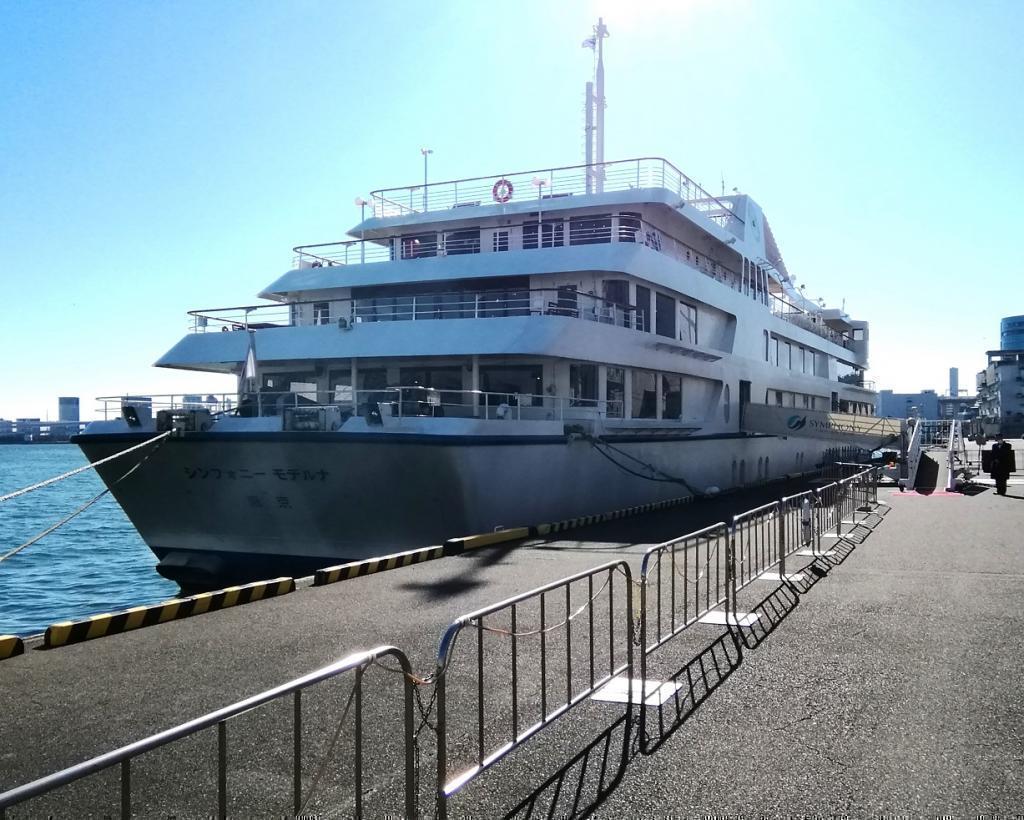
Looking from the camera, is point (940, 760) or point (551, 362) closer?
point (940, 760)

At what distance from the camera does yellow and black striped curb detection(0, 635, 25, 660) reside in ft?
Answer: 22.7

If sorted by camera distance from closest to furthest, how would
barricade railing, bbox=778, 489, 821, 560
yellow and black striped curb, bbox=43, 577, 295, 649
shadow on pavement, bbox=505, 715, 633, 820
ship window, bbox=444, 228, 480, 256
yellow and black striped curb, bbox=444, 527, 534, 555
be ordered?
shadow on pavement, bbox=505, 715, 633, 820 → yellow and black striped curb, bbox=43, 577, 295, 649 → barricade railing, bbox=778, 489, 821, 560 → yellow and black striped curb, bbox=444, 527, 534, 555 → ship window, bbox=444, 228, 480, 256

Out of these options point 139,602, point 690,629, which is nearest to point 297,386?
point 139,602

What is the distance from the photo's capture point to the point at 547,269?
55.3 ft

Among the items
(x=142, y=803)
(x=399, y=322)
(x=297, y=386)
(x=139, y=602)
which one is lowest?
(x=139, y=602)

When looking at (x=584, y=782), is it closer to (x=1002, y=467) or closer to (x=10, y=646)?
(x=10, y=646)

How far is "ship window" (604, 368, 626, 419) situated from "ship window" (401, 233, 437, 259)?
5516 millimetres

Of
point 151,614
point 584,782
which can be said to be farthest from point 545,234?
point 584,782

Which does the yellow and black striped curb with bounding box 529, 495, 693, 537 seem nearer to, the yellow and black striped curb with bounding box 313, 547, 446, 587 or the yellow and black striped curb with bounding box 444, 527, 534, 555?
the yellow and black striped curb with bounding box 444, 527, 534, 555

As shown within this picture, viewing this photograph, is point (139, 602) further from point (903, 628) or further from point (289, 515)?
point (903, 628)

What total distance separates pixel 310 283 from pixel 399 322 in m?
3.40

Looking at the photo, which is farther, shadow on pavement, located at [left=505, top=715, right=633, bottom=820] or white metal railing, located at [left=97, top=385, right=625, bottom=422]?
white metal railing, located at [left=97, top=385, right=625, bottom=422]

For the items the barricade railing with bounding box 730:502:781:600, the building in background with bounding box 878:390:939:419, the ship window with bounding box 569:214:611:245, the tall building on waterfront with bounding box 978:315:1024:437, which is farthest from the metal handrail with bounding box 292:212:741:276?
the building in background with bounding box 878:390:939:419

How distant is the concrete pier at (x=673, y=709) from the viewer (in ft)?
13.7
